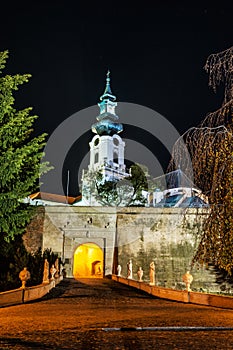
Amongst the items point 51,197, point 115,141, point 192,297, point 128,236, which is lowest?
point 192,297

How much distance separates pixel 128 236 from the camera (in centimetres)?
2450

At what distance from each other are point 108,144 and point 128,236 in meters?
32.1

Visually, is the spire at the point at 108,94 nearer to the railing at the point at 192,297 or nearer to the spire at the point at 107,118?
the spire at the point at 107,118

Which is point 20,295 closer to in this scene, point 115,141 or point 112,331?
point 112,331

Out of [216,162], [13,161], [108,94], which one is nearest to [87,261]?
[13,161]

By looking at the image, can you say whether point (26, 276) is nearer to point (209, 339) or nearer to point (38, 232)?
point (209, 339)

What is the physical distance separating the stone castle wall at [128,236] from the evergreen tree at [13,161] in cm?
1125

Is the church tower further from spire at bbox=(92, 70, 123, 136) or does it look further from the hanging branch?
the hanging branch

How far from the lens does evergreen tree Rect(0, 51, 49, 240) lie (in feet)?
39.5

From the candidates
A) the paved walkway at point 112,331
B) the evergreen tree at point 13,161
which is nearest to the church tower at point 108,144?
the evergreen tree at point 13,161

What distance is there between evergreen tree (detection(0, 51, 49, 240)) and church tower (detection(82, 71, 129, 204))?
1578 inches

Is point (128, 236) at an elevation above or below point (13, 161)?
below

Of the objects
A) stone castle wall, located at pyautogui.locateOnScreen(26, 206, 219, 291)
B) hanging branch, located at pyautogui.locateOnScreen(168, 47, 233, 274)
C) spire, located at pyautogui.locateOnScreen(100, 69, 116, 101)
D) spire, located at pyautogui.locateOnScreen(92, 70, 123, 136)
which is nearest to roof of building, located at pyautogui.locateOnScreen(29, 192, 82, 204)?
spire, located at pyautogui.locateOnScreen(92, 70, 123, 136)

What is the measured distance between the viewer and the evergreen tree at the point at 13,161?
39.5 ft
